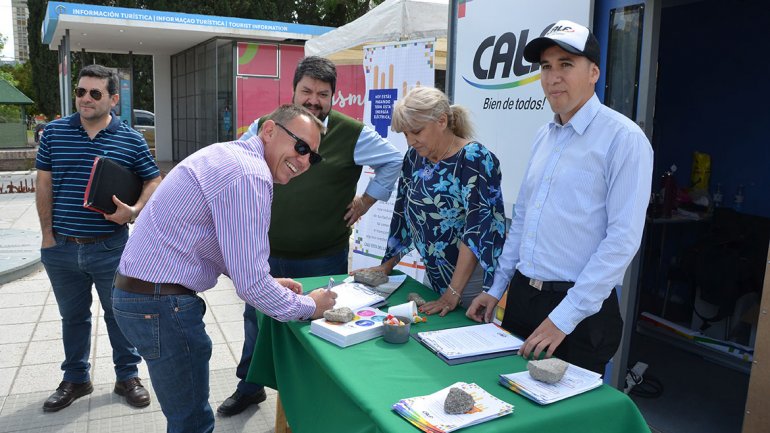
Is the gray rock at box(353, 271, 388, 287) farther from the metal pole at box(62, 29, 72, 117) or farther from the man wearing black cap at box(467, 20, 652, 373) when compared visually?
the metal pole at box(62, 29, 72, 117)

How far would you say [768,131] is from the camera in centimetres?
440

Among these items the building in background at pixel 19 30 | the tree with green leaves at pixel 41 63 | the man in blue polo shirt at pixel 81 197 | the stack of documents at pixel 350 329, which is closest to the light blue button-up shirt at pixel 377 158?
the man in blue polo shirt at pixel 81 197

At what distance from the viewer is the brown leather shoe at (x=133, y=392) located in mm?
3184

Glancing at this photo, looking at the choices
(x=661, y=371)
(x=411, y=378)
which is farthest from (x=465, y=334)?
(x=661, y=371)

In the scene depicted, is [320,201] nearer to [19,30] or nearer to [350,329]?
[350,329]

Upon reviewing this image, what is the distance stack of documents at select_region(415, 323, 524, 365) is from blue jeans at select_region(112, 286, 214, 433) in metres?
0.74

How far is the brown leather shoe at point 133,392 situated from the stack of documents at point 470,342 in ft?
6.52

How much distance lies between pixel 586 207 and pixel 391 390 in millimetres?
823

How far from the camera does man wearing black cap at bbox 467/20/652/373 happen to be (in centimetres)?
173

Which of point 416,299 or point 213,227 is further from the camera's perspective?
point 416,299

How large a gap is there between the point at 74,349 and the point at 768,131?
494 centimetres

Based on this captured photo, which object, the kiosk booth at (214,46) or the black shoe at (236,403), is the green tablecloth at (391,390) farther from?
the kiosk booth at (214,46)

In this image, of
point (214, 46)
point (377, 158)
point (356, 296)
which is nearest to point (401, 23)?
point (377, 158)

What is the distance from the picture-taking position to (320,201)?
283cm
